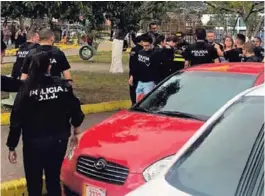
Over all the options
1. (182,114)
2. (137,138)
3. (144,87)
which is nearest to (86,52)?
(144,87)

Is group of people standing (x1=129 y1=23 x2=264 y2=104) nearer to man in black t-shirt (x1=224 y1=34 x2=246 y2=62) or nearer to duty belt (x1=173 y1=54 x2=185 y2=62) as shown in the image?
man in black t-shirt (x1=224 y1=34 x2=246 y2=62)

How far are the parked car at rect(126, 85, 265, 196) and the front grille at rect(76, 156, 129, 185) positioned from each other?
1.74m

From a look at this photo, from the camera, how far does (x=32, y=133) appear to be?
Result: 4.95m

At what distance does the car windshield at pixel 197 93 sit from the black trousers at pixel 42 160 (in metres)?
1.37

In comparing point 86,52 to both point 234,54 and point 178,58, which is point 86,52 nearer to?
point 178,58

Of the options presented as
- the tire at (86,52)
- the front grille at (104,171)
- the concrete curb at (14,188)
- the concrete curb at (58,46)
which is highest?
the front grille at (104,171)

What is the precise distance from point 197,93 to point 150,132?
0.95 metres

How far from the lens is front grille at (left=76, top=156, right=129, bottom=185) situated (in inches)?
193

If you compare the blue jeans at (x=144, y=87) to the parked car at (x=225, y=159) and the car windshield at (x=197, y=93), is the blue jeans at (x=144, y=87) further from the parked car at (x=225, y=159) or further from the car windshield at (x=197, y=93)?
the parked car at (x=225, y=159)

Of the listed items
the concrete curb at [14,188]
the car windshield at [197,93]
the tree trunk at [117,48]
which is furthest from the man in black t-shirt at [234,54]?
the tree trunk at [117,48]

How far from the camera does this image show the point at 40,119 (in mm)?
4941

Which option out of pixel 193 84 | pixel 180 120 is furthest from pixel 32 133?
pixel 193 84

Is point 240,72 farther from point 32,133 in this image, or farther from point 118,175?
point 32,133

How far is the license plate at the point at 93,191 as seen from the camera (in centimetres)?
494
